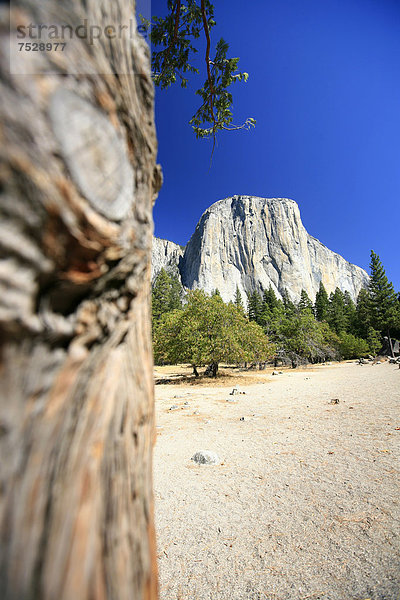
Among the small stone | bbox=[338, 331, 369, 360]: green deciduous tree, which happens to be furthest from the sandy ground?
bbox=[338, 331, 369, 360]: green deciduous tree

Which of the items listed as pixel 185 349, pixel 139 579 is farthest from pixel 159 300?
pixel 139 579

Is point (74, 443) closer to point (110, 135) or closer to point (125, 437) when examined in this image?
point (125, 437)

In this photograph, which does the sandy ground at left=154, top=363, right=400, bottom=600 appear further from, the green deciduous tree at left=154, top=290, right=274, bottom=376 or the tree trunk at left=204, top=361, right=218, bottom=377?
the tree trunk at left=204, top=361, right=218, bottom=377

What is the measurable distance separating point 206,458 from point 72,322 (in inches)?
140

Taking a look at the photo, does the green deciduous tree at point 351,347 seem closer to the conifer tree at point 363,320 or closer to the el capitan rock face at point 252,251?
the conifer tree at point 363,320

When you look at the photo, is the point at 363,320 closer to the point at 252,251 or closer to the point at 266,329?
the point at 266,329

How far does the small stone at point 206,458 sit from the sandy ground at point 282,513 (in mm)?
103

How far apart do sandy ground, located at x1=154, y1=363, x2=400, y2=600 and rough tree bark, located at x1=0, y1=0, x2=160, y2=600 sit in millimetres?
1684

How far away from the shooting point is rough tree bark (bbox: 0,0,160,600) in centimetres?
33

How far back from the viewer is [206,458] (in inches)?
132

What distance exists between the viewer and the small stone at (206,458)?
131 inches

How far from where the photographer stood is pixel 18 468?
35 cm

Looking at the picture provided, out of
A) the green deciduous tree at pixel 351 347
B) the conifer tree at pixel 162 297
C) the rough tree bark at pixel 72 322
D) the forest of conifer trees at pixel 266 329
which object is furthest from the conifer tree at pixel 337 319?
the rough tree bark at pixel 72 322

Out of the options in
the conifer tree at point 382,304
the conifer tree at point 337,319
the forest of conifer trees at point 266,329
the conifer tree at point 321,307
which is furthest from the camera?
the conifer tree at point 321,307
